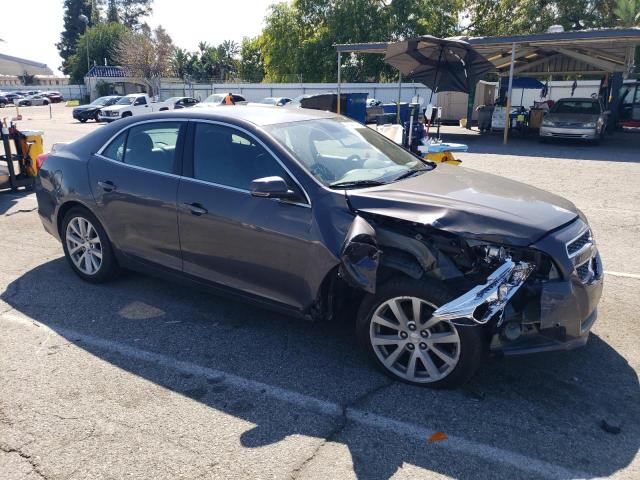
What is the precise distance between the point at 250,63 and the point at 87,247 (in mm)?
58226

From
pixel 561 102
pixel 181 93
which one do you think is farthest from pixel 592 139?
pixel 181 93

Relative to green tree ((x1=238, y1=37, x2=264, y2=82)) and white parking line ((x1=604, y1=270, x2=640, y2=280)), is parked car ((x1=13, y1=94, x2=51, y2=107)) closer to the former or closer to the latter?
green tree ((x1=238, y1=37, x2=264, y2=82))

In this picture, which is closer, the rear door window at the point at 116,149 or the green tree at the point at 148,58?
the rear door window at the point at 116,149

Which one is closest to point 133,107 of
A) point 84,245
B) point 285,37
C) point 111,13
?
point 285,37

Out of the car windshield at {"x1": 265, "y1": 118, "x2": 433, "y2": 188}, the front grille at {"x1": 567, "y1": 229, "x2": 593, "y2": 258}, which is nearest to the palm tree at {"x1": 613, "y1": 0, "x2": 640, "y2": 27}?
the car windshield at {"x1": 265, "y1": 118, "x2": 433, "y2": 188}

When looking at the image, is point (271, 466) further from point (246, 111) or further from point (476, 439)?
point (246, 111)

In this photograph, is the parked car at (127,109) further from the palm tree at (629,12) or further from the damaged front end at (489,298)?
the palm tree at (629,12)

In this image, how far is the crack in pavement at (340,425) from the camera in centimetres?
267

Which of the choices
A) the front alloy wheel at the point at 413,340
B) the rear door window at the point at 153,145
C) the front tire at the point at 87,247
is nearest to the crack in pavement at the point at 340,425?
the front alloy wheel at the point at 413,340

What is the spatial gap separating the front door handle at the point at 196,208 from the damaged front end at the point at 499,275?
1.27 metres

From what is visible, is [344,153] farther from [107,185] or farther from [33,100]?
[33,100]

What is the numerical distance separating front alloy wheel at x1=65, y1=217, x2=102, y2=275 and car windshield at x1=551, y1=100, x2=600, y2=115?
57.2 feet

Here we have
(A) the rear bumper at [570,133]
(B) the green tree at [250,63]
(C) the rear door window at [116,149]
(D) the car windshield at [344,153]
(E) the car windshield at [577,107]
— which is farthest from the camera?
(B) the green tree at [250,63]

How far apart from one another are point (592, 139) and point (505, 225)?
16.5 m
